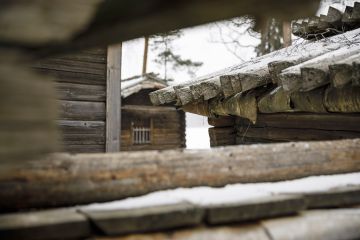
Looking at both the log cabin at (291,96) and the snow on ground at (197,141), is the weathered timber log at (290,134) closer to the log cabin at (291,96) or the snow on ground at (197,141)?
the log cabin at (291,96)

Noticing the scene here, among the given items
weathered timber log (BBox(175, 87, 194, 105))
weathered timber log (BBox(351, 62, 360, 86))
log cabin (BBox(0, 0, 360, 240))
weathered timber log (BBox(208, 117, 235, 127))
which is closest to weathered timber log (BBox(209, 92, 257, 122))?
weathered timber log (BBox(175, 87, 194, 105))

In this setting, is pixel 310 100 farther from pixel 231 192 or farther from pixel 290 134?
pixel 231 192

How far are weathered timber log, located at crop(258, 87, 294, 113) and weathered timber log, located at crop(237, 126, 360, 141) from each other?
0.52 metres

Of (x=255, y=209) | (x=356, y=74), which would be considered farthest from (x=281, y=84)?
(x=255, y=209)

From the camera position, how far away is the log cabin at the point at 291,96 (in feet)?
7.32

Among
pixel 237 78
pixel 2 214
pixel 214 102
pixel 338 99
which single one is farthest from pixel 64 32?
pixel 214 102

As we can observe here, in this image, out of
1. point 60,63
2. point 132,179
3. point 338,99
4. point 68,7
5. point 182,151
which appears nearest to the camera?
point 68,7

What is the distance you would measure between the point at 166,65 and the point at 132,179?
19704mm

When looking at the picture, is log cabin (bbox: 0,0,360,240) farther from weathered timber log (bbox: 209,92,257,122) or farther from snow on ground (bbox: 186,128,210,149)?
snow on ground (bbox: 186,128,210,149)

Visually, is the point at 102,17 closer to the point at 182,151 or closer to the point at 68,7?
the point at 68,7

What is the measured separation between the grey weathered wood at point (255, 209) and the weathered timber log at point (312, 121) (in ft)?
6.13

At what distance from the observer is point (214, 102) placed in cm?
448

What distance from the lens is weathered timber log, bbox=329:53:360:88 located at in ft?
6.53

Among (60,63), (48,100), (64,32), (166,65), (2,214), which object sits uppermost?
(166,65)
